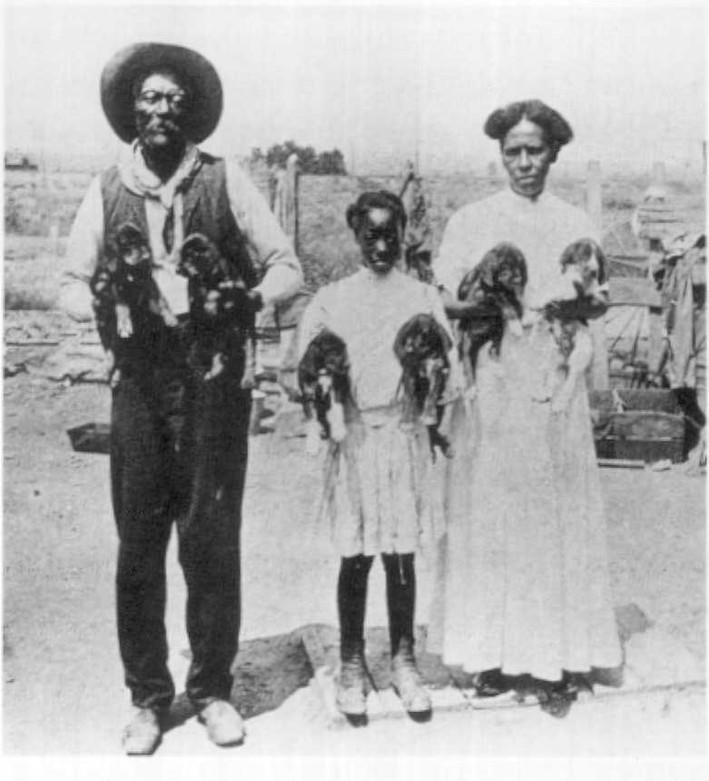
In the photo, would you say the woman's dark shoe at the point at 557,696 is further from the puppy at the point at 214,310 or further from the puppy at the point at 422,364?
the puppy at the point at 214,310

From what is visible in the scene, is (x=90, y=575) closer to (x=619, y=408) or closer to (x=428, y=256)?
(x=428, y=256)

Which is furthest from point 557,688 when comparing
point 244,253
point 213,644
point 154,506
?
point 244,253

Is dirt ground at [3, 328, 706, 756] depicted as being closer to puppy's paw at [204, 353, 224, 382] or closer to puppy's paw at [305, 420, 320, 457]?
puppy's paw at [305, 420, 320, 457]

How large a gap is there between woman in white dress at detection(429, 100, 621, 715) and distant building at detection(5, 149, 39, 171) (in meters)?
1.90

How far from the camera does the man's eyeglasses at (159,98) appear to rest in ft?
14.7

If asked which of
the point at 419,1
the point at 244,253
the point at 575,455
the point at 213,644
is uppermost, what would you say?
the point at 419,1

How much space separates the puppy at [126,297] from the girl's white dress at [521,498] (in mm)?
1229

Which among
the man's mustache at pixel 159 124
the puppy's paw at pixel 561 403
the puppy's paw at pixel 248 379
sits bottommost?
the puppy's paw at pixel 561 403

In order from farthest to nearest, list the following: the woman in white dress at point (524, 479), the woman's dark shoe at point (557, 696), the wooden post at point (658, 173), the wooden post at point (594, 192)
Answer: the wooden post at point (658, 173)
the wooden post at point (594, 192)
the woman's dark shoe at point (557, 696)
the woman in white dress at point (524, 479)

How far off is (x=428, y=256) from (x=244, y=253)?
839 millimetres

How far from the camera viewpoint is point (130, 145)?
4645 millimetres

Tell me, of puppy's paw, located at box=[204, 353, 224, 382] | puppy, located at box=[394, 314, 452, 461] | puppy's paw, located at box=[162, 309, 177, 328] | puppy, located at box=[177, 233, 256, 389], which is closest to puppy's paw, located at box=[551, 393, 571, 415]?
puppy, located at box=[394, 314, 452, 461]

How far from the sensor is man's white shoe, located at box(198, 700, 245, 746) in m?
4.69

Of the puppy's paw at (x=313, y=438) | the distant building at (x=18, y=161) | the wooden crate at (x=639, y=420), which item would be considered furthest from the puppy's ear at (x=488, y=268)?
the distant building at (x=18, y=161)
